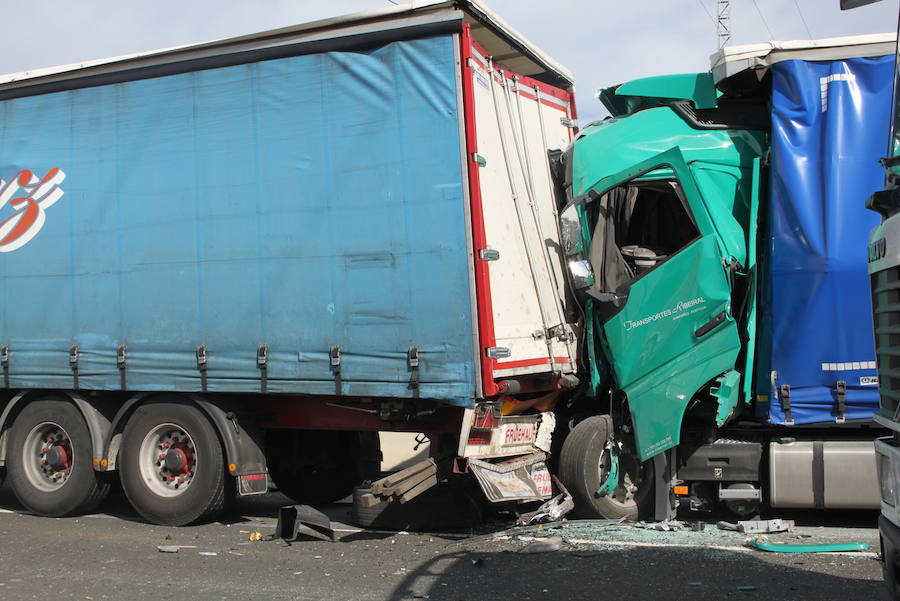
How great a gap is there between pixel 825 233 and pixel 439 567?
381 cm

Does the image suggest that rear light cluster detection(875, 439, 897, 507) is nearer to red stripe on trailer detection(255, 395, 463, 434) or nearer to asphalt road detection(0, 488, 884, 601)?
asphalt road detection(0, 488, 884, 601)

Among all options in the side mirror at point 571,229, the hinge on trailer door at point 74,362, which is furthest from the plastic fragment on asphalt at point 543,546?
the hinge on trailer door at point 74,362

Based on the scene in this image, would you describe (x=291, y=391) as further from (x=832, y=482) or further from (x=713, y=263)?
(x=832, y=482)

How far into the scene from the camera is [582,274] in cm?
770

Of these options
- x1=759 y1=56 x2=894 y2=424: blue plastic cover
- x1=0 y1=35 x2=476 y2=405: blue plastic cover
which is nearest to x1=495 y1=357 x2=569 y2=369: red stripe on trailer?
x1=0 y1=35 x2=476 y2=405: blue plastic cover

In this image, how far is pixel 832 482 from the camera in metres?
7.22

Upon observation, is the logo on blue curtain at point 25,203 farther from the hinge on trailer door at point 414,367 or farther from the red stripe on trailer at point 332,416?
the hinge on trailer door at point 414,367

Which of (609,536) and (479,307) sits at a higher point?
(479,307)

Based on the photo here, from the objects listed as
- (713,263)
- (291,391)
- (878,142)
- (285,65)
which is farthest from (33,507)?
(878,142)

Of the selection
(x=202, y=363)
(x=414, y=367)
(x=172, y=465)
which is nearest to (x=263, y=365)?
(x=202, y=363)

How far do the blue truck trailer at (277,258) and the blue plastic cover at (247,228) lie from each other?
0.02 m

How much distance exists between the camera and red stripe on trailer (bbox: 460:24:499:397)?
6.77m

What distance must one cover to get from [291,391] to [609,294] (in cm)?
268

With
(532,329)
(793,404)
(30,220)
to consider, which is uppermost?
(30,220)
